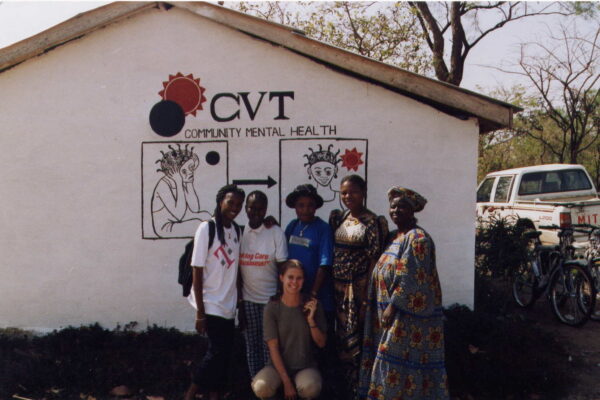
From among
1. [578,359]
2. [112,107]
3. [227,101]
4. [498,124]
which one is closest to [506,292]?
[578,359]

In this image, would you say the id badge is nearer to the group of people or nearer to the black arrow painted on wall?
the group of people

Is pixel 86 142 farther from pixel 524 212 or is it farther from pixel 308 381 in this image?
pixel 524 212

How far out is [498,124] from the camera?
5.31 metres

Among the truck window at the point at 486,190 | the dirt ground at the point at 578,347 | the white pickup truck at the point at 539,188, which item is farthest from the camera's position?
the truck window at the point at 486,190

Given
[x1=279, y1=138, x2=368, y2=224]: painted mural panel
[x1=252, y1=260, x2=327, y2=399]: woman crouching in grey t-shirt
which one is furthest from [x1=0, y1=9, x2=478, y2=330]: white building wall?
[x1=252, y1=260, x2=327, y2=399]: woman crouching in grey t-shirt

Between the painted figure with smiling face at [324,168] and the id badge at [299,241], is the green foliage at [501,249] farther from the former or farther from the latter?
the id badge at [299,241]

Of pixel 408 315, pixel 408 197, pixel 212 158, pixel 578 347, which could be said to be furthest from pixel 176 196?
pixel 578 347

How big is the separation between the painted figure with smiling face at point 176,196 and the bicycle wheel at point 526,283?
14.3 feet

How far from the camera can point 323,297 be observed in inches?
153

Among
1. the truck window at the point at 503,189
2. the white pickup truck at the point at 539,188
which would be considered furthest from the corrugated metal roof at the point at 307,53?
the truck window at the point at 503,189

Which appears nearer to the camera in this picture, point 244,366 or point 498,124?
point 244,366

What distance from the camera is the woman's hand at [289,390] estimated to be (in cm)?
361

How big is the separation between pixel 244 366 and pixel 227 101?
2.72 meters

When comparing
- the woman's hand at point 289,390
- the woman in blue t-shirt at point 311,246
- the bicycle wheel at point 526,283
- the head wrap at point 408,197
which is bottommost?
the woman's hand at point 289,390
